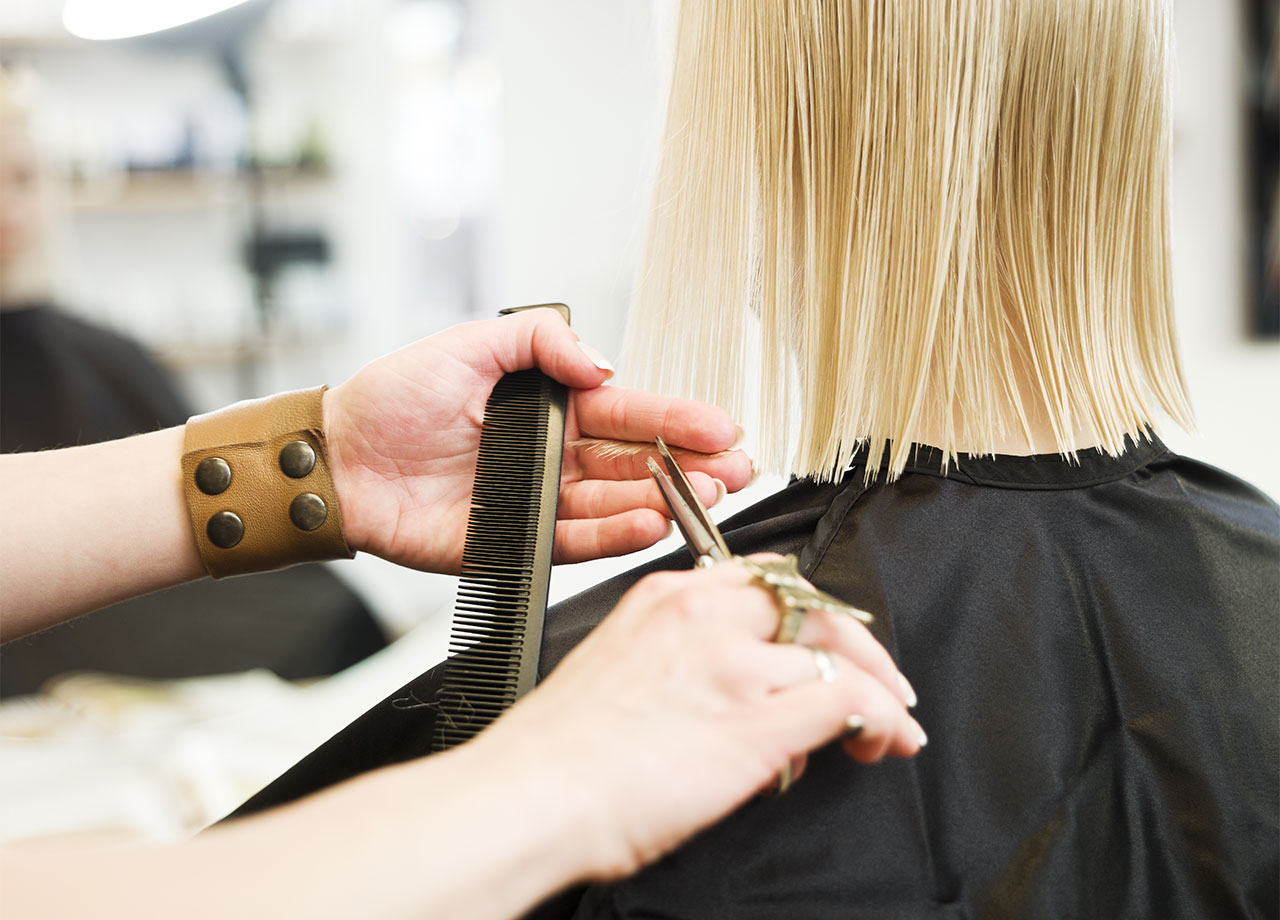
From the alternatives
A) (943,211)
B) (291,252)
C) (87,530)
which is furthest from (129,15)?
(943,211)

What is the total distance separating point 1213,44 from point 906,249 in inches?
82.0

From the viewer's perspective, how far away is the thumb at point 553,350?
795 mm

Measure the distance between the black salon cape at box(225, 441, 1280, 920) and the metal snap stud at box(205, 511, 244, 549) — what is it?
1.04 feet

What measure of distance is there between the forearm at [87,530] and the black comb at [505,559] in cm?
29

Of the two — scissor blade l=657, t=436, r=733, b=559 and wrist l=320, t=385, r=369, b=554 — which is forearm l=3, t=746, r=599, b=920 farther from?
wrist l=320, t=385, r=369, b=554

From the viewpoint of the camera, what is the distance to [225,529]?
0.81m

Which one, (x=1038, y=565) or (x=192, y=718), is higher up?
(x=1038, y=565)

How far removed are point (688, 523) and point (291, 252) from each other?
2.27 m

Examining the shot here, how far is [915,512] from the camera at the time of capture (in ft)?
2.12

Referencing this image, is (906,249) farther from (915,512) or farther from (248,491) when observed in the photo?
(248,491)

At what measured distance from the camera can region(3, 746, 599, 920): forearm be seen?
14.2 inches

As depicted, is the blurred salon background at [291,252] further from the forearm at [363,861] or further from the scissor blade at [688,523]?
the forearm at [363,861]

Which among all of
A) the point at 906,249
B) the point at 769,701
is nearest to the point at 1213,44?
the point at 906,249

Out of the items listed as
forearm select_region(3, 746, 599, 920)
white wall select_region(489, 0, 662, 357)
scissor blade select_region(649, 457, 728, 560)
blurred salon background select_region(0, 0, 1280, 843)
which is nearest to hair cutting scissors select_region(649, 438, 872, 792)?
scissor blade select_region(649, 457, 728, 560)
